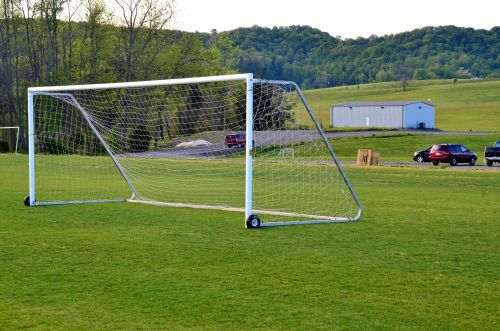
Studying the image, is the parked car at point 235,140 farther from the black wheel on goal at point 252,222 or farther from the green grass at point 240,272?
the black wheel on goal at point 252,222

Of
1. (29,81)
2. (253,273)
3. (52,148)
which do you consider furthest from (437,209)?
(29,81)

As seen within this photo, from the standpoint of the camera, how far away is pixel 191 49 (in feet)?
237

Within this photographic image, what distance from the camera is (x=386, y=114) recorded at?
92250 millimetres

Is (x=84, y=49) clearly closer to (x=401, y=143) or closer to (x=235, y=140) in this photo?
(x=401, y=143)

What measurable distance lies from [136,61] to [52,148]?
116 ft

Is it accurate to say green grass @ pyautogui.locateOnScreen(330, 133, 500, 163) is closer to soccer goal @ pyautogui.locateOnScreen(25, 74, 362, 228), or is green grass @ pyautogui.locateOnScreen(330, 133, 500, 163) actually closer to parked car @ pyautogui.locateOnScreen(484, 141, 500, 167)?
parked car @ pyautogui.locateOnScreen(484, 141, 500, 167)

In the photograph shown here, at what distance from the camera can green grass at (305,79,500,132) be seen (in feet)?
335

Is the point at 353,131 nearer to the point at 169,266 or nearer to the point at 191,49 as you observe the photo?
the point at 191,49

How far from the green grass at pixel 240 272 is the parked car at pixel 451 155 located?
1106 inches

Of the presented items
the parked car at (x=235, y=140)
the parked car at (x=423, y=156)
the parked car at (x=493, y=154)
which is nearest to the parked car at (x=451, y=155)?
the parked car at (x=493, y=154)

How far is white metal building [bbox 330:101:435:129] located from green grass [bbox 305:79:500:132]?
13.1 feet

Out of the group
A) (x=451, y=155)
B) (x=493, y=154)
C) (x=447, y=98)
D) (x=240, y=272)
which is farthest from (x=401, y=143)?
(x=447, y=98)

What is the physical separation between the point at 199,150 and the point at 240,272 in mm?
16981

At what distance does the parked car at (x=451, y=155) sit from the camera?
42.4 metres
